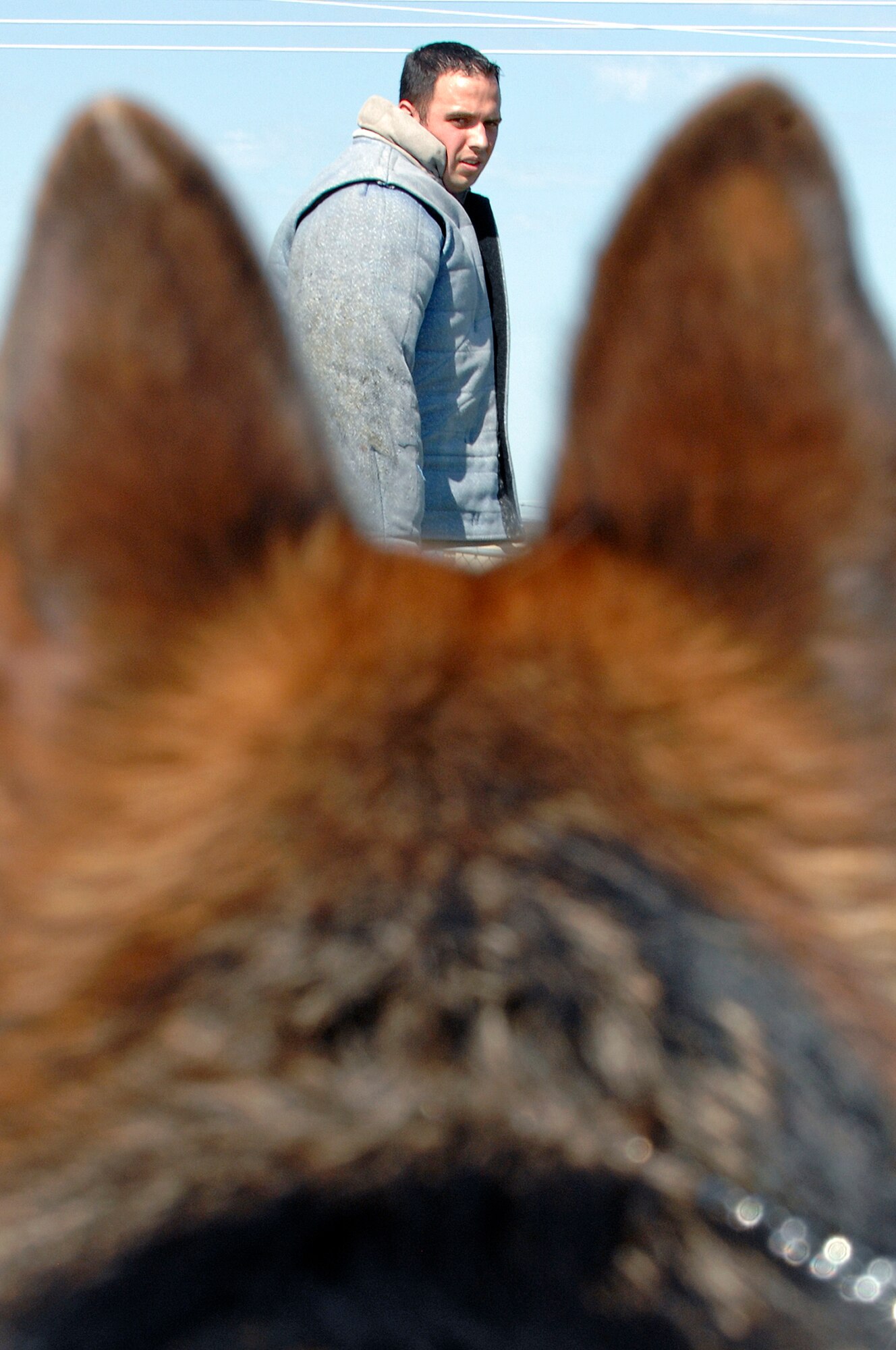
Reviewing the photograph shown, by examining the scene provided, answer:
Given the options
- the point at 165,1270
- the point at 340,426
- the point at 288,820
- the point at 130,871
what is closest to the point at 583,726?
the point at 288,820

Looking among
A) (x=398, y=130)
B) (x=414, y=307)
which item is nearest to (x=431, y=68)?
(x=398, y=130)

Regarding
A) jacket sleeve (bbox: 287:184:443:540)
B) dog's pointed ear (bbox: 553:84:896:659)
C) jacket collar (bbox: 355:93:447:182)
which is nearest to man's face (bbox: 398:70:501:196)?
jacket collar (bbox: 355:93:447:182)

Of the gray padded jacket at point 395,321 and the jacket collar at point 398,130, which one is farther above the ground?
the jacket collar at point 398,130

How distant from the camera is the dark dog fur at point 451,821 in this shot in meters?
0.98

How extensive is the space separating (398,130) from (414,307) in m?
0.75

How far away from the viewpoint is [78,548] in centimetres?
113

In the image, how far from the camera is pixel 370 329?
4.32 m

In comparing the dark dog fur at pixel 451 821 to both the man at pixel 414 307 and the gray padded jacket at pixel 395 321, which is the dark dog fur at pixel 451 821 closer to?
the man at pixel 414 307

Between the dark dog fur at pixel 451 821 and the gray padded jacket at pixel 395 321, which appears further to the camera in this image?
the gray padded jacket at pixel 395 321

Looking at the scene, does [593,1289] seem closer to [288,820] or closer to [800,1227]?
[800,1227]

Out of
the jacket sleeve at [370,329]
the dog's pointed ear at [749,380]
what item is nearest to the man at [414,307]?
the jacket sleeve at [370,329]

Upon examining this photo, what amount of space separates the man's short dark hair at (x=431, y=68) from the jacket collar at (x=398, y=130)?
1.56ft

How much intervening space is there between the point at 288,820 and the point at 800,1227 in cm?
50

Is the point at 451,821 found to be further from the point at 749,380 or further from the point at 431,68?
the point at 431,68
